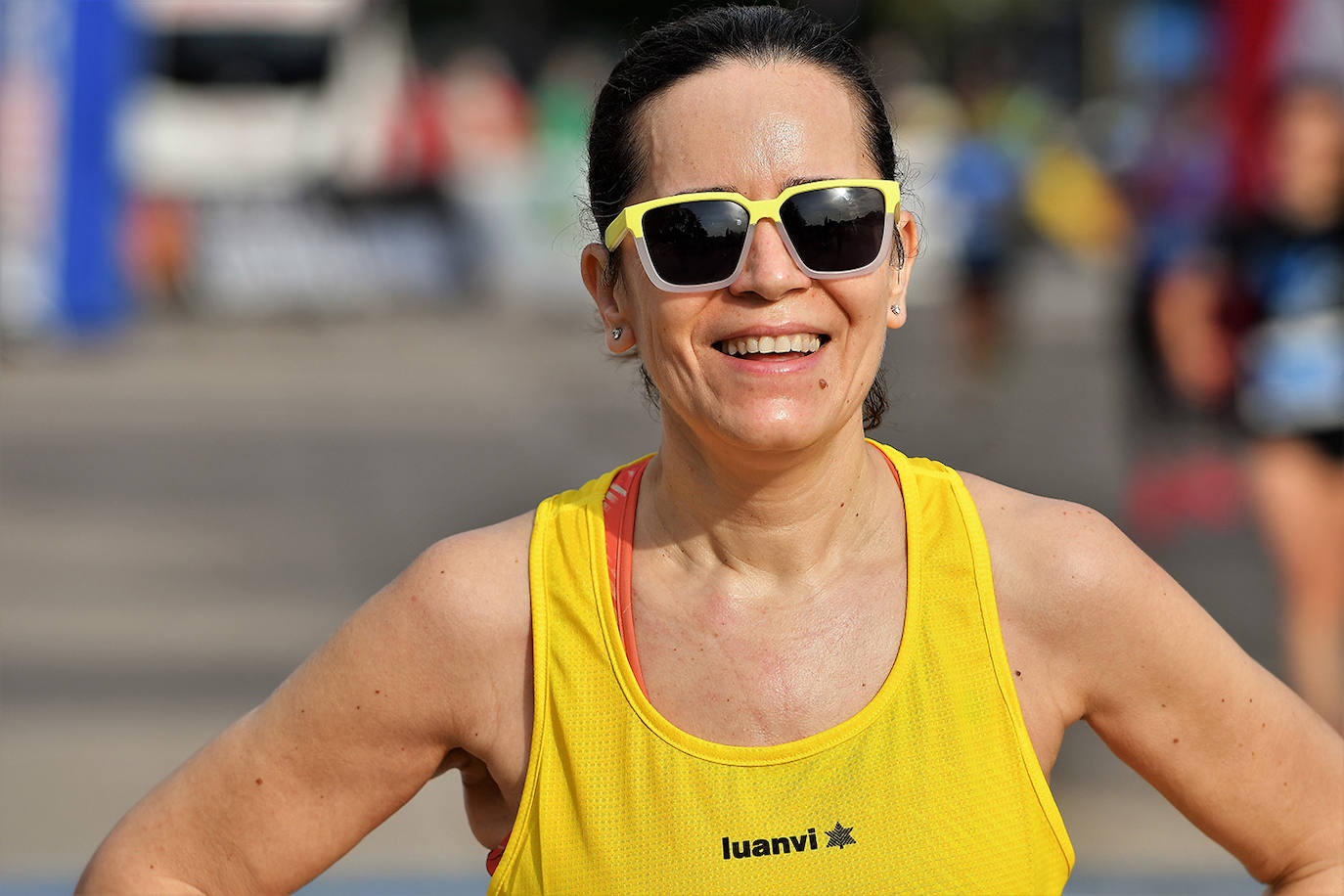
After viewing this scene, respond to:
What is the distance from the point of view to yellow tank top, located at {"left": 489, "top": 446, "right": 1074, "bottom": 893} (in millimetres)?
2105

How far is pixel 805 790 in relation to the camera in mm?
2121

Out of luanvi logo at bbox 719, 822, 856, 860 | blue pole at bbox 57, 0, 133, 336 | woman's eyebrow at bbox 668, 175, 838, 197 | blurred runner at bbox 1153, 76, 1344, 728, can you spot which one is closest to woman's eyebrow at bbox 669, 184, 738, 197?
woman's eyebrow at bbox 668, 175, 838, 197

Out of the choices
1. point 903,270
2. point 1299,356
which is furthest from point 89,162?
point 903,270

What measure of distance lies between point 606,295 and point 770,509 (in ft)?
1.25

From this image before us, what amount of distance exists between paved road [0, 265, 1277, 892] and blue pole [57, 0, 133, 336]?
0.62 metres

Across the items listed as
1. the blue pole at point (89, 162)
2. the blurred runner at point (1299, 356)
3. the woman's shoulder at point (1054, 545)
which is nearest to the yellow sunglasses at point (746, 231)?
the woman's shoulder at point (1054, 545)

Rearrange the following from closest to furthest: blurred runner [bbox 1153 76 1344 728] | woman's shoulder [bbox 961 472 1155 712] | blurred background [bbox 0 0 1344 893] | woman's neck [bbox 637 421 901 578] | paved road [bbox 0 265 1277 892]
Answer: woman's shoulder [bbox 961 472 1155 712] < woman's neck [bbox 637 421 901 578] < paved road [bbox 0 265 1277 892] < blurred runner [bbox 1153 76 1344 728] < blurred background [bbox 0 0 1344 893]

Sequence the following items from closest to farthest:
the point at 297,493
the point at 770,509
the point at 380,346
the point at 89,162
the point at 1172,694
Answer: the point at 1172,694, the point at 770,509, the point at 297,493, the point at 89,162, the point at 380,346

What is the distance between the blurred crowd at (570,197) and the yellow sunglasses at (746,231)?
49 cm

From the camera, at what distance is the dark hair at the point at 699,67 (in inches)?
88.9

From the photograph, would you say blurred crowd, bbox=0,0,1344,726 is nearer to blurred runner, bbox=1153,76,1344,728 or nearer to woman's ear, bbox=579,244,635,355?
blurred runner, bbox=1153,76,1344,728

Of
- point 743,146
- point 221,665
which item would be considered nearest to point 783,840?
point 743,146

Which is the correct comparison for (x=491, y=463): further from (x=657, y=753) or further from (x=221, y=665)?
(x=657, y=753)

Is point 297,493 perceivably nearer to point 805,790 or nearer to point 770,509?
point 770,509
